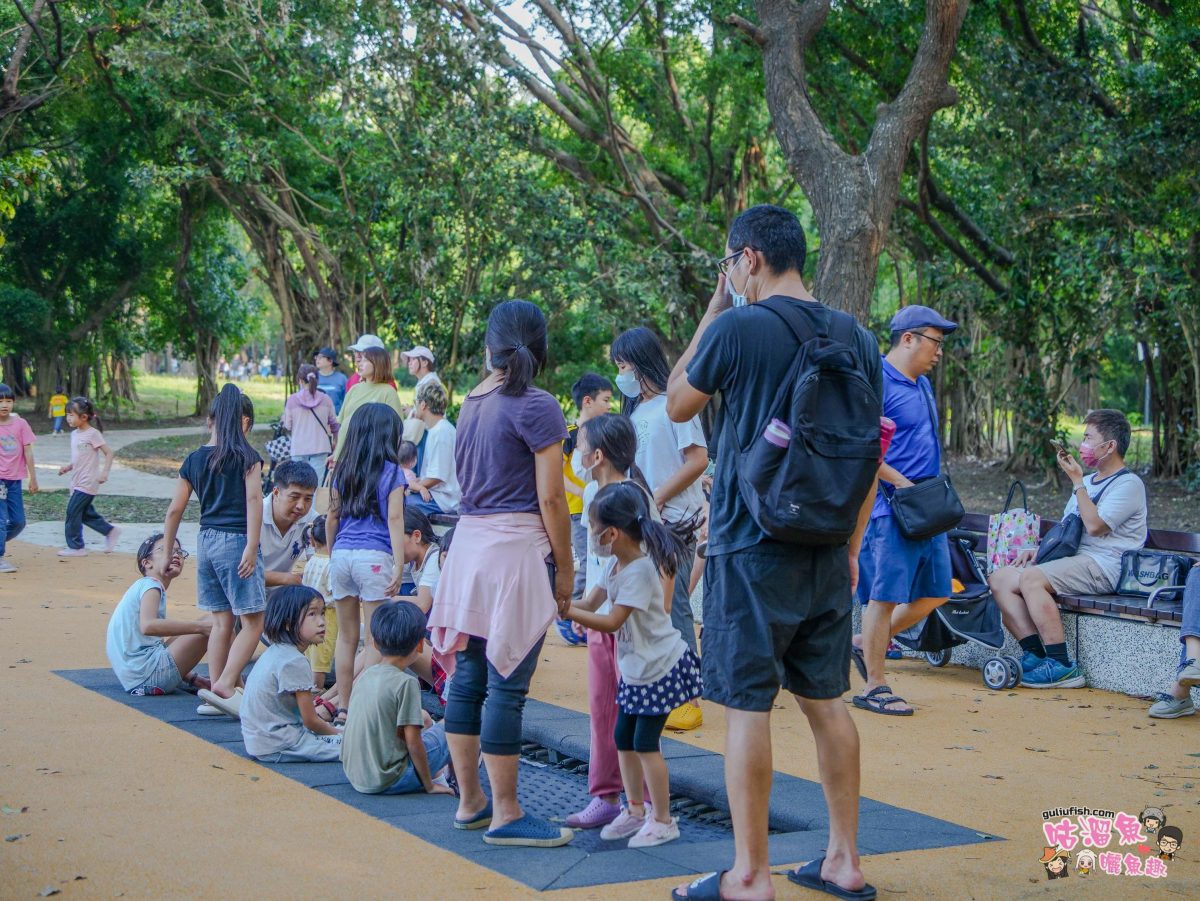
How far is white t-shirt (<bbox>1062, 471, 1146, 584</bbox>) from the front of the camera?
287 inches

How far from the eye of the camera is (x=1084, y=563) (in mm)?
7414

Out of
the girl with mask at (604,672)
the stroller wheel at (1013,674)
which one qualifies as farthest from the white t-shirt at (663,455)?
the stroller wheel at (1013,674)

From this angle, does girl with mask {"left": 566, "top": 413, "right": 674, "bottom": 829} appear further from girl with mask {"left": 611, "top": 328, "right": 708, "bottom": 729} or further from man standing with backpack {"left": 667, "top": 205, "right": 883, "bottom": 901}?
man standing with backpack {"left": 667, "top": 205, "right": 883, "bottom": 901}

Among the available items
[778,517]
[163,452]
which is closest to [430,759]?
[778,517]

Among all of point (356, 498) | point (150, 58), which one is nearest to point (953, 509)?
point (356, 498)

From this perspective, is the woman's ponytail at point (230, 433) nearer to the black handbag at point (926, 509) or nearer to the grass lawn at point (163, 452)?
the black handbag at point (926, 509)

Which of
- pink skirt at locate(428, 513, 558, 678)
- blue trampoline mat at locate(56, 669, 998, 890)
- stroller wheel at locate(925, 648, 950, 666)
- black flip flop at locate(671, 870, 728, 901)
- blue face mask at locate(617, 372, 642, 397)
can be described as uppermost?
blue face mask at locate(617, 372, 642, 397)

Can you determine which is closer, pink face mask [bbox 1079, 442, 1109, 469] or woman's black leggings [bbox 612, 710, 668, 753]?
woman's black leggings [bbox 612, 710, 668, 753]

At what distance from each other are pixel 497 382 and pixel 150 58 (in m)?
16.7

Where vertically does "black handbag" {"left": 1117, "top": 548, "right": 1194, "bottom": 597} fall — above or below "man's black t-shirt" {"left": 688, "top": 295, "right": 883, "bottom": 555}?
below

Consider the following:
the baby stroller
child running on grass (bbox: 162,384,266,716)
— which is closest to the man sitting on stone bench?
the baby stroller

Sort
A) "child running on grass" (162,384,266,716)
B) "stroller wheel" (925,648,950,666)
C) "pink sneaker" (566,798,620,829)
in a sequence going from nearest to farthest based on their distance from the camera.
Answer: "pink sneaker" (566,798,620,829) < "child running on grass" (162,384,266,716) < "stroller wheel" (925,648,950,666)

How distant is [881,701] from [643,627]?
2410 millimetres

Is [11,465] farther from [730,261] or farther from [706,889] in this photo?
[706,889]
